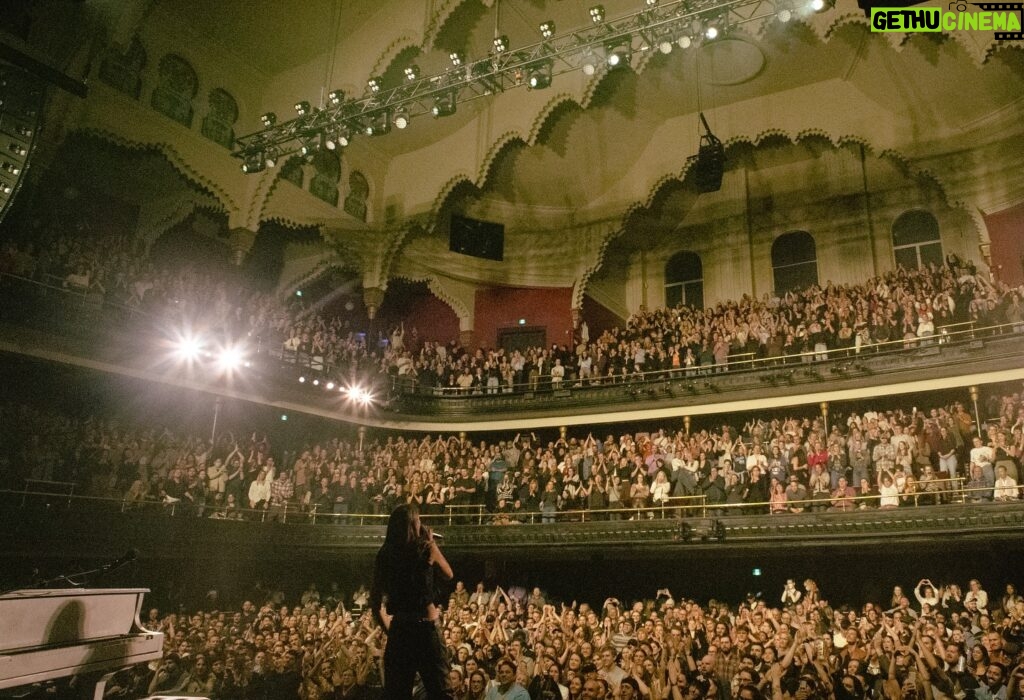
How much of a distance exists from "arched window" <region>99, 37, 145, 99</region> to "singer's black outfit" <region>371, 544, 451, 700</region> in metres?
16.2

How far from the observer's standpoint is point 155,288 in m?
16.0

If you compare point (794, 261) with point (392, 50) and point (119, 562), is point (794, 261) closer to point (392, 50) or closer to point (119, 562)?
point (392, 50)

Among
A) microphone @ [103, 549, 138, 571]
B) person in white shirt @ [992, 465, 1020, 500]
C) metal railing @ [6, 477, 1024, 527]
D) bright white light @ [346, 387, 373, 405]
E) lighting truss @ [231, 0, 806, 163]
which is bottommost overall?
microphone @ [103, 549, 138, 571]

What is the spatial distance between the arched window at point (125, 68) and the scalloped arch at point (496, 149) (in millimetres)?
8475

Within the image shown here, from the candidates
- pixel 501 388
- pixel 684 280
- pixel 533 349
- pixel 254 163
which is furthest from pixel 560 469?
pixel 254 163

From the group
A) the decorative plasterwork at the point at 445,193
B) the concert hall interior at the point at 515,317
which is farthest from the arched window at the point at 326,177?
the decorative plasterwork at the point at 445,193

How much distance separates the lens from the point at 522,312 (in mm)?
23094

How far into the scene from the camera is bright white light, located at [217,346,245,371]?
16.6m

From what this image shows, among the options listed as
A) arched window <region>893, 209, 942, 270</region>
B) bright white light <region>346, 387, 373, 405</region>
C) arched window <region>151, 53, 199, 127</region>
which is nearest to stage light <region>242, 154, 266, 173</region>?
arched window <region>151, 53, 199, 127</region>

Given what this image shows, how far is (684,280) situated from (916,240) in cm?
638

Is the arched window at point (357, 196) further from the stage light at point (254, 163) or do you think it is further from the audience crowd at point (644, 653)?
the audience crowd at point (644, 653)

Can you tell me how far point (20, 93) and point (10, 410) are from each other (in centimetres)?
1195

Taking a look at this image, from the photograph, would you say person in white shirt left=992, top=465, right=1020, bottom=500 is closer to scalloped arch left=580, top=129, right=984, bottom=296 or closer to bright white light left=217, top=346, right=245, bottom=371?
scalloped arch left=580, top=129, right=984, bottom=296

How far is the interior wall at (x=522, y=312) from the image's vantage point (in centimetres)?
2244
